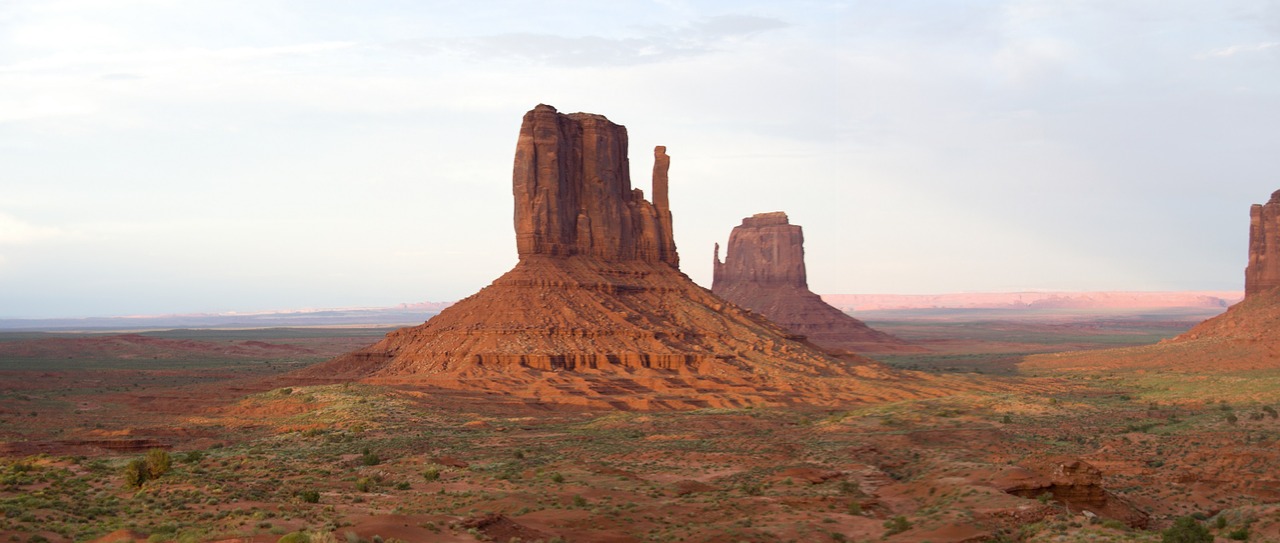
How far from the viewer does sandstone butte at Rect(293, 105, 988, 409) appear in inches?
3127

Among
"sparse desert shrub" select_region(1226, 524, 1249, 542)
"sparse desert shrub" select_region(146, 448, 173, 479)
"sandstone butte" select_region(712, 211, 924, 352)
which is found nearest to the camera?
"sparse desert shrub" select_region(1226, 524, 1249, 542)

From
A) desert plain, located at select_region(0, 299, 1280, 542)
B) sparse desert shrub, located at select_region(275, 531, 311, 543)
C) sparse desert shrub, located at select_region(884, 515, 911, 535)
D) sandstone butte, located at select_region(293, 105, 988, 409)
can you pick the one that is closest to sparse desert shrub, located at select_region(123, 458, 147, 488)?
desert plain, located at select_region(0, 299, 1280, 542)

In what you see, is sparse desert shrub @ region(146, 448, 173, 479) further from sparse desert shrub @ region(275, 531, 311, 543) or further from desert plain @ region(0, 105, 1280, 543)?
sparse desert shrub @ region(275, 531, 311, 543)

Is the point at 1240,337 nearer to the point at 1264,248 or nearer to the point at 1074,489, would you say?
the point at 1264,248

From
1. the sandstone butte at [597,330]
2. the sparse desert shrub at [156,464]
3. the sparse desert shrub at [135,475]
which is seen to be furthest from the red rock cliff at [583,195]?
the sparse desert shrub at [135,475]

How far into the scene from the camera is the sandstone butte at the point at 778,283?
17712cm

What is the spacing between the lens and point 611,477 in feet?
136

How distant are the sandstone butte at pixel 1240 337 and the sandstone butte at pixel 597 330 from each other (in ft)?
109

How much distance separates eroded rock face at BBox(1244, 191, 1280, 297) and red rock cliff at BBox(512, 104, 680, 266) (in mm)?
65239

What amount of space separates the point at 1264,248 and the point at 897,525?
4370 inches

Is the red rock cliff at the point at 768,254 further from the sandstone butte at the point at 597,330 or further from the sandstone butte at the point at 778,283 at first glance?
the sandstone butte at the point at 597,330

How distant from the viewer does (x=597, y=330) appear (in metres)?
86.5

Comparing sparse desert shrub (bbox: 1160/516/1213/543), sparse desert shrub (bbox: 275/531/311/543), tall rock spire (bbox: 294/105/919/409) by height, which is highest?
tall rock spire (bbox: 294/105/919/409)

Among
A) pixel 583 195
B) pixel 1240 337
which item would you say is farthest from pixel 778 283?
pixel 583 195
